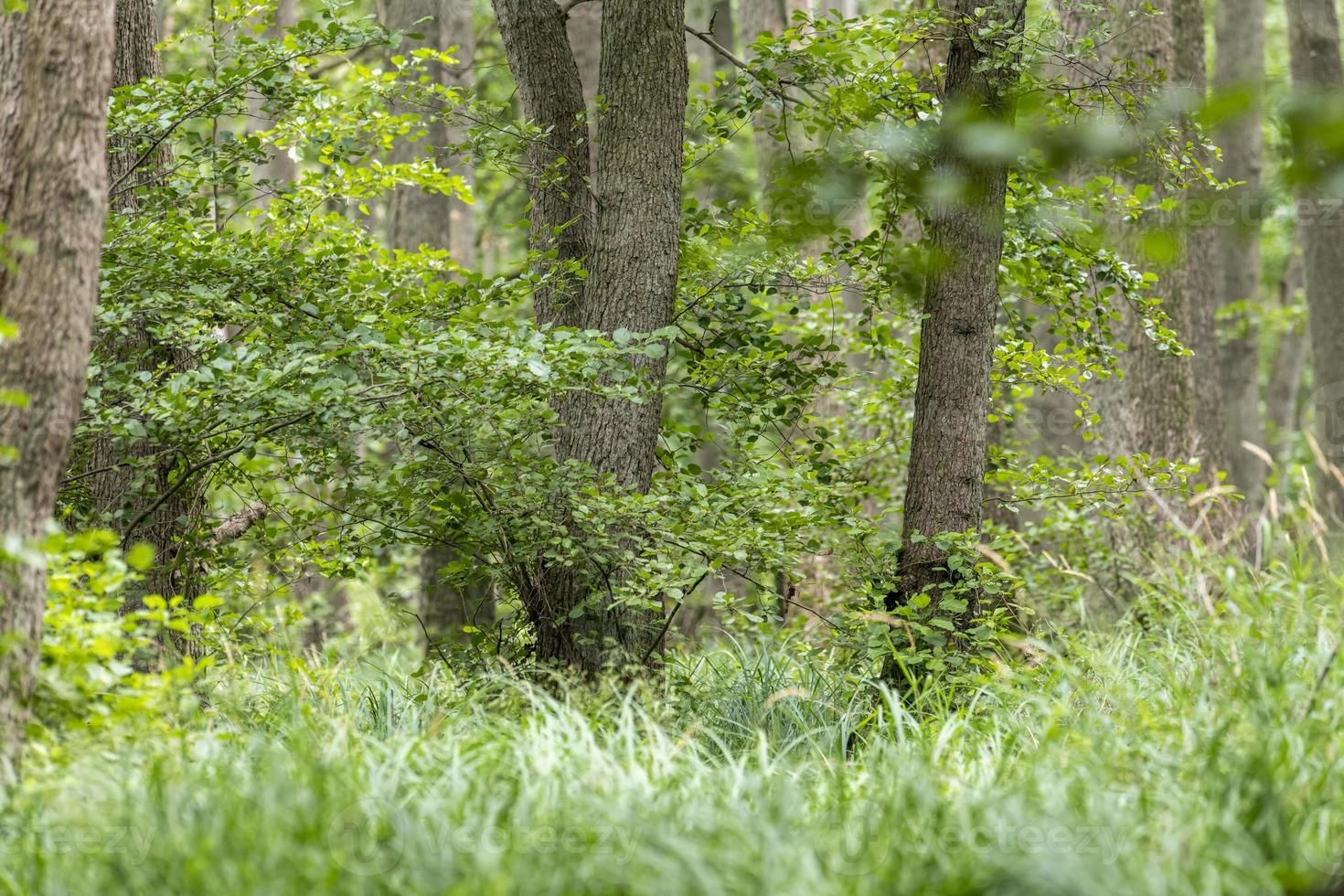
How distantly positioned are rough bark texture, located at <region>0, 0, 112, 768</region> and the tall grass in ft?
1.62

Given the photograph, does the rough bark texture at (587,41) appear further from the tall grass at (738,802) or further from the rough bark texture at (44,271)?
the tall grass at (738,802)

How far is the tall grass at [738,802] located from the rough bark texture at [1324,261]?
9693 millimetres

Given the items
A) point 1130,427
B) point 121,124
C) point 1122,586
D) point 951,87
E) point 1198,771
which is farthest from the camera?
point 1130,427

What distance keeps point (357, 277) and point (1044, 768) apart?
377cm

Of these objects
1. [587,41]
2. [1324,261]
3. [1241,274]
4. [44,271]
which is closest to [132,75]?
[44,271]

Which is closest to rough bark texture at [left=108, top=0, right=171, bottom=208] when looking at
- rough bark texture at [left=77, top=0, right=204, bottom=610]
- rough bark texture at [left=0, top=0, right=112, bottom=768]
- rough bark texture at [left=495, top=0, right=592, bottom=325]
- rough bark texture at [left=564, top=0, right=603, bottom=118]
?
rough bark texture at [left=77, top=0, right=204, bottom=610]

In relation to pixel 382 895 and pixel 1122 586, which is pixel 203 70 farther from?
pixel 1122 586

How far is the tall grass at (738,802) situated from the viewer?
2.89 m

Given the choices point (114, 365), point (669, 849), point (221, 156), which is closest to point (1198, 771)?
point (669, 849)

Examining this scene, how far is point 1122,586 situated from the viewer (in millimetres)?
8609

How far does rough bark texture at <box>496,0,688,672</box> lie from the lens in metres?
5.75

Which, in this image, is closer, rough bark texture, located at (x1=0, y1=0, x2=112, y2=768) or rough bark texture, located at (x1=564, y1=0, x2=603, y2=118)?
rough bark texture, located at (x1=0, y1=0, x2=112, y2=768)

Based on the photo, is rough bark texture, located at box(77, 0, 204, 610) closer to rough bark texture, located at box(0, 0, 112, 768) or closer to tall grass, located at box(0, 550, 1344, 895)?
tall grass, located at box(0, 550, 1344, 895)

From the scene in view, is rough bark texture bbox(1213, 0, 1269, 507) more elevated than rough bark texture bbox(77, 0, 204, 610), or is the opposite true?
rough bark texture bbox(1213, 0, 1269, 507)
